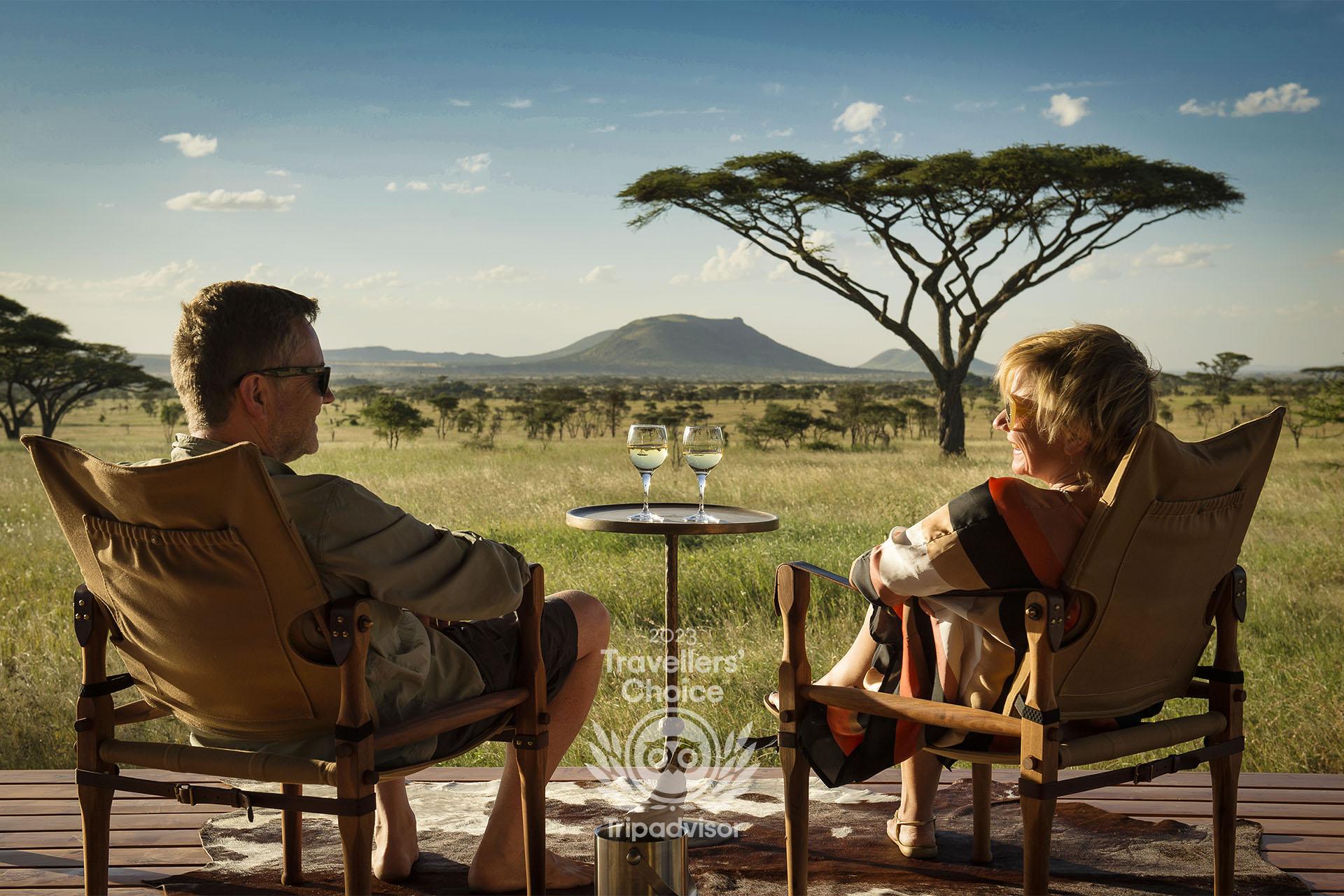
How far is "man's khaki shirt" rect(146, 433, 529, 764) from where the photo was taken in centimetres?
160

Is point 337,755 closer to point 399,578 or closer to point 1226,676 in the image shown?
point 399,578

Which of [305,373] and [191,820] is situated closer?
[305,373]

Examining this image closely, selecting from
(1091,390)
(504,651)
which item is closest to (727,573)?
(504,651)

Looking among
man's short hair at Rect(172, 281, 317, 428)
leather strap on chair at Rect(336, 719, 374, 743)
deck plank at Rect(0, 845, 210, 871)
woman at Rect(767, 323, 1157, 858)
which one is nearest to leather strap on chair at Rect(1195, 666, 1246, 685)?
woman at Rect(767, 323, 1157, 858)

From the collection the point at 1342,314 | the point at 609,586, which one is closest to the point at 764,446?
the point at 1342,314

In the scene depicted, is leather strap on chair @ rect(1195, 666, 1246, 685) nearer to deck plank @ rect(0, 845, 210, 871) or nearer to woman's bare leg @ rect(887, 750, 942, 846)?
woman's bare leg @ rect(887, 750, 942, 846)

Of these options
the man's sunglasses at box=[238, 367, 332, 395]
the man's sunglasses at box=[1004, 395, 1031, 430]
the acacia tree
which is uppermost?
the acacia tree

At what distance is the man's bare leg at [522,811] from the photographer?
212cm

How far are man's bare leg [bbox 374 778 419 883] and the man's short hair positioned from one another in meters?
0.90

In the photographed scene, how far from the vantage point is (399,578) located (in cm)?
163

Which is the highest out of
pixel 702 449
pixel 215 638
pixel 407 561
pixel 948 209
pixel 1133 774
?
pixel 948 209

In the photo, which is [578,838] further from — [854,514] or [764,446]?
[764,446]

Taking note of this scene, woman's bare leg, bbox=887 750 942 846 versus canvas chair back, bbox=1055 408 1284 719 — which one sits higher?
canvas chair back, bbox=1055 408 1284 719

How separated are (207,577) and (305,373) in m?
0.34
